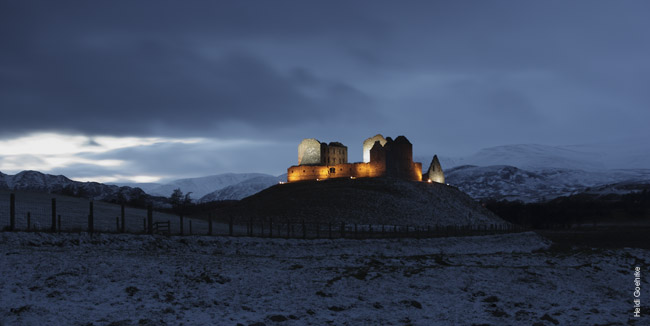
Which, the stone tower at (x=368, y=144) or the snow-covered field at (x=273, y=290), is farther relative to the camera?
the stone tower at (x=368, y=144)

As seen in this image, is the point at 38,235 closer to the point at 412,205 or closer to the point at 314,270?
the point at 314,270

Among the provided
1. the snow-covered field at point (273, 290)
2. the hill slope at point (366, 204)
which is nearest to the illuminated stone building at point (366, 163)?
the hill slope at point (366, 204)

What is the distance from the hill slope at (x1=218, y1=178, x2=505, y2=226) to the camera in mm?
88562

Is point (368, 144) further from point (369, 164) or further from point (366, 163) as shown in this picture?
point (369, 164)

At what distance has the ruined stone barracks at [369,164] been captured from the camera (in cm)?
12525

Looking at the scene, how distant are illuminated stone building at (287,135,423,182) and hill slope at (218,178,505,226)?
23.3ft

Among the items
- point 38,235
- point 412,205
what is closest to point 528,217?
point 412,205

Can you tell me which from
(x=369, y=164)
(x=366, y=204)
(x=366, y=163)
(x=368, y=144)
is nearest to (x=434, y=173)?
(x=369, y=164)

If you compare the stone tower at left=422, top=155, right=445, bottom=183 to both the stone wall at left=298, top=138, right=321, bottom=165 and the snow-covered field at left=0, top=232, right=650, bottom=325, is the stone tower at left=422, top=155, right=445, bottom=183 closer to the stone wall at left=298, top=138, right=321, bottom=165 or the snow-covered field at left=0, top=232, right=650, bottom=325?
the stone wall at left=298, top=138, right=321, bottom=165

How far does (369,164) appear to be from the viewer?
128m

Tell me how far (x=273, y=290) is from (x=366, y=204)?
76.5 metres

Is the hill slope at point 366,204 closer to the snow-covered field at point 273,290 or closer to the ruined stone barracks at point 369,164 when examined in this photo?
the ruined stone barracks at point 369,164

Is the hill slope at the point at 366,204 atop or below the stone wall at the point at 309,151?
below

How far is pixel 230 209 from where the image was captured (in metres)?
104
